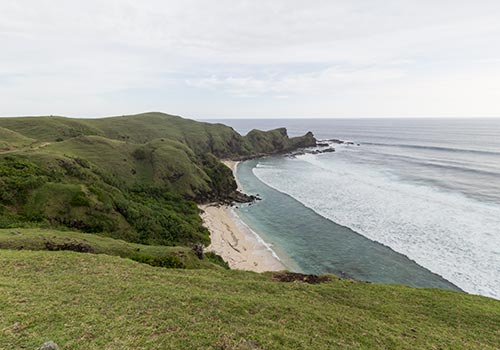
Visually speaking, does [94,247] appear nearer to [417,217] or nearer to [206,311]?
[206,311]

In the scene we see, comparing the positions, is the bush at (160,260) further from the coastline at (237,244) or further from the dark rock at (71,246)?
the coastline at (237,244)

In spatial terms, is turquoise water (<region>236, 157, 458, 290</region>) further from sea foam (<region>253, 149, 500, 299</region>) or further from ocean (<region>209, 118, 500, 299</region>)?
sea foam (<region>253, 149, 500, 299</region>)

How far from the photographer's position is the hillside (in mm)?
30641

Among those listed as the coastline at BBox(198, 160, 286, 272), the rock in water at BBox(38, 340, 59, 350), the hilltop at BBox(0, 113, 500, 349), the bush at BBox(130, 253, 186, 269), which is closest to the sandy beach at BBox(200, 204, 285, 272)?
the coastline at BBox(198, 160, 286, 272)

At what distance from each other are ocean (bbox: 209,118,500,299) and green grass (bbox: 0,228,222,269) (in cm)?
1618

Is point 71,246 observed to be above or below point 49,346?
below

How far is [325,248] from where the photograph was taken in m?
39.4

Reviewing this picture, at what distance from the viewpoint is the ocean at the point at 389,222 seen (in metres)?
33.1

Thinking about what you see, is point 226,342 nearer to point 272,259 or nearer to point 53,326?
point 53,326

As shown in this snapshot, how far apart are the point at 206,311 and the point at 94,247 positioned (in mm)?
14807

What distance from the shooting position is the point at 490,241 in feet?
125

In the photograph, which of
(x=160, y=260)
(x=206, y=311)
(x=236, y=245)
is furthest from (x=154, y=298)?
(x=236, y=245)

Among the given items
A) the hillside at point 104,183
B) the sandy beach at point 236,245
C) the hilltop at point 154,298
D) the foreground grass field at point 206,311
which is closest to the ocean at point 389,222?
the sandy beach at point 236,245

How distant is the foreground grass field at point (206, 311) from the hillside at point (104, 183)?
13920 millimetres
